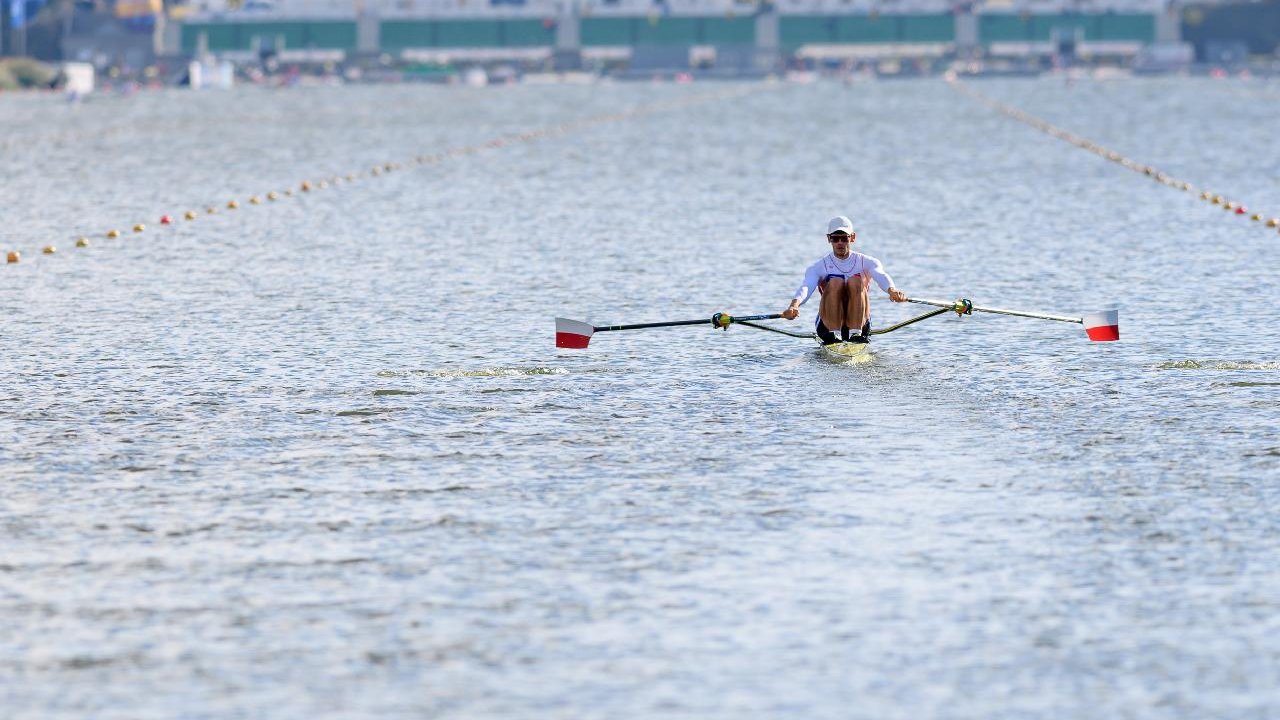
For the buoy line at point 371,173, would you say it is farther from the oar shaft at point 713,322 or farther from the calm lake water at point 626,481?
the oar shaft at point 713,322

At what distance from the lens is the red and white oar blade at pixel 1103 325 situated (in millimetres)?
19562

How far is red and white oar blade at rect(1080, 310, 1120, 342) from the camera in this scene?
1956 centimetres

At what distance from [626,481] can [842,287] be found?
5.61 m

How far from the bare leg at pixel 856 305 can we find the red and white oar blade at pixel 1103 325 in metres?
2.05

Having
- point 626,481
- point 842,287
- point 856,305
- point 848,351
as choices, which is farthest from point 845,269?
point 626,481

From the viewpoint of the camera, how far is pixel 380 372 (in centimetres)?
1864

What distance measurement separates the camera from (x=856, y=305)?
19.1m

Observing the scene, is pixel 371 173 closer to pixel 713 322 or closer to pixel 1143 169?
pixel 1143 169

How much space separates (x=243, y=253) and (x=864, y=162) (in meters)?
29.1

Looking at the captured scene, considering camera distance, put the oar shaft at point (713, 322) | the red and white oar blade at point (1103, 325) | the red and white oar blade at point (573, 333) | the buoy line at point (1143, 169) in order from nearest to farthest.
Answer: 1. the oar shaft at point (713, 322)
2. the red and white oar blade at point (573, 333)
3. the red and white oar blade at point (1103, 325)
4. the buoy line at point (1143, 169)

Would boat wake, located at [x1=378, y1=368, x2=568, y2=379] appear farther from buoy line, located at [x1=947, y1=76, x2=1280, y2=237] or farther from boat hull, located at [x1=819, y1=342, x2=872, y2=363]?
buoy line, located at [x1=947, y1=76, x2=1280, y2=237]

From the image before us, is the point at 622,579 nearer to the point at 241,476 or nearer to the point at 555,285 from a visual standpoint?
the point at 241,476

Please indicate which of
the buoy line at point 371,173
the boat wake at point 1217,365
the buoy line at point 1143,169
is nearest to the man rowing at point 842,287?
the boat wake at point 1217,365

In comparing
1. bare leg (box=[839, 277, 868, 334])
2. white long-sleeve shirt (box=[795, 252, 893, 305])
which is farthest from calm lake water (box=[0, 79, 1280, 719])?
white long-sleeve shirt (box=[795, 252, 893, 305])
